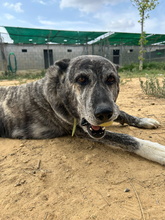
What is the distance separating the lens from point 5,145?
2.48 meters

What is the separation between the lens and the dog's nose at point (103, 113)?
167cm

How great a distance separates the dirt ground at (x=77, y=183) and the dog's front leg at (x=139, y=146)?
71mm

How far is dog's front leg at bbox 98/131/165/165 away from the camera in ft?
6.18

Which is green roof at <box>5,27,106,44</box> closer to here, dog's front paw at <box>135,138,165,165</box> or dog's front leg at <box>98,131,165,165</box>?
dog's front leg at <box>98,131,165,165</box>

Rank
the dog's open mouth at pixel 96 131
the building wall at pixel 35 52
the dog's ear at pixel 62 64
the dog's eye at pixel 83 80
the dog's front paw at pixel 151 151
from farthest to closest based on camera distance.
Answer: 1. the building wall at pixel 35 52
2. the dog's ear at pixel 62 64
3. the dog's eye at pixel 83 80
4. the dog's open mouth at pixel 96 131
5. the dog's front paw at pixel 151 151

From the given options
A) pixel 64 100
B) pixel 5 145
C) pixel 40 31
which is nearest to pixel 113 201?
pixel 64 100

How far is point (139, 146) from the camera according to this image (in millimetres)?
2008

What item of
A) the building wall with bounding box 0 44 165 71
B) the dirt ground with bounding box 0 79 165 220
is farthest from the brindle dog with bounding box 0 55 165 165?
the building wall with bounding box 0 44 165 71

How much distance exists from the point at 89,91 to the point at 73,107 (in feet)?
1.19

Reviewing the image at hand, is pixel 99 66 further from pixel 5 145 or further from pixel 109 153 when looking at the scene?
pixel 5 145

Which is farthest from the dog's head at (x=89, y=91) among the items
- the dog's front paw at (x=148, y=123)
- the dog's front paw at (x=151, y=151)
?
the dog's front paw at (x=148, y=123)

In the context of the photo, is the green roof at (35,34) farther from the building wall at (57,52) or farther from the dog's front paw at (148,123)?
the dog's front paw at (148,123)

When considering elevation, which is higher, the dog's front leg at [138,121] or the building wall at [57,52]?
the building wall at [57,52]

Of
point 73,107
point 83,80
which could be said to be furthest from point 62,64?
point 73,107
